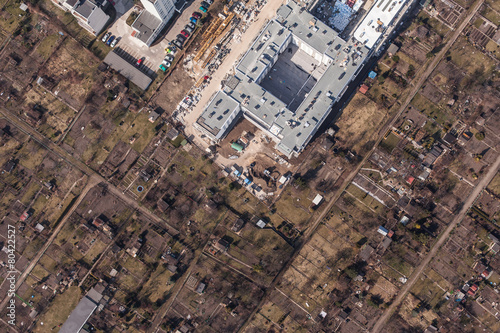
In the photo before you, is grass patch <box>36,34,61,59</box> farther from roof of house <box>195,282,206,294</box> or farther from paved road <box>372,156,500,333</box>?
paved road <box>372,156,500,333</box>

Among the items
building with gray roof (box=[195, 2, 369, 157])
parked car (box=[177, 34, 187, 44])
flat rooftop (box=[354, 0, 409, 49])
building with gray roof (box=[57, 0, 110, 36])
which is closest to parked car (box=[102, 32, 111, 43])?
building with gray roof (box=[57, 0, 110, 36])

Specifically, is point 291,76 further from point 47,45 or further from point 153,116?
point 47,45

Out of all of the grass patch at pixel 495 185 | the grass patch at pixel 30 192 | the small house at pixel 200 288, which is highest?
the grass patch at pixel 495 185

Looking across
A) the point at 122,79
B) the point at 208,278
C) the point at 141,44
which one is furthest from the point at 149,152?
the point at 208,278

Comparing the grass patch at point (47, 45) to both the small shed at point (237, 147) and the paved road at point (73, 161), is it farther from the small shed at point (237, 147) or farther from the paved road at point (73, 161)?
the small shed at point (237, 147)

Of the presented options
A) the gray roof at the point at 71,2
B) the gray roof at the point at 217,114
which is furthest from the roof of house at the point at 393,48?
the gray roof at the point at 71,2

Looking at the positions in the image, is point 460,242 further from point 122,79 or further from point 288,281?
point 122,79
